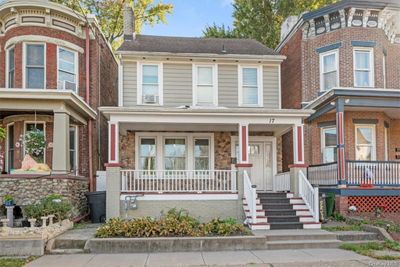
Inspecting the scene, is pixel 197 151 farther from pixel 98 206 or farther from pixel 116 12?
pixel 116 12

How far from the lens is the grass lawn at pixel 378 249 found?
8.03m

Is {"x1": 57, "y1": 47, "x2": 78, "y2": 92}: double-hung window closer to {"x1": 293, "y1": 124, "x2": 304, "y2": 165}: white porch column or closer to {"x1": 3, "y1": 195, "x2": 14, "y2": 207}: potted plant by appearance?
{"x1": 3, "y1": 195, "x2": 14, "y2": 207}: potted plant

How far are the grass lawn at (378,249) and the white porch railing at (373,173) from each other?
344cm

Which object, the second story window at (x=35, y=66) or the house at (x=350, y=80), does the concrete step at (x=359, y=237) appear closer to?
the house at (x=350, y=80)

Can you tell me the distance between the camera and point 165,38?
1670 cm

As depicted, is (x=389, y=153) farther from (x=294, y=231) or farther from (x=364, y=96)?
(x=294, y=231)

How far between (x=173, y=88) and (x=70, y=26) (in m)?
4.52

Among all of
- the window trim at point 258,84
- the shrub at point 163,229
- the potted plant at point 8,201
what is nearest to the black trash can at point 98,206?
the potted plant at point 8,201

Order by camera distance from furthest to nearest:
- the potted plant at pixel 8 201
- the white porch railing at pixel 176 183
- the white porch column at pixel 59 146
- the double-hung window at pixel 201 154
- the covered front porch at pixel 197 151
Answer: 1. the double-hung window at pixel 201 154
2. the white porch railing at pixel 176 183
3. the covered front porch at pixel 197 151
4. the white porch column at pixel 59 146
5. the potted plant at pixel 8 201

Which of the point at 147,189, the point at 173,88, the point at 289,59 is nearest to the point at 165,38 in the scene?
the point at 173,88

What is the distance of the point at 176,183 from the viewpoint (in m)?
12.1

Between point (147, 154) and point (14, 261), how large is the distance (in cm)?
683

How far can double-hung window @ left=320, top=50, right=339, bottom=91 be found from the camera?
14.7 m

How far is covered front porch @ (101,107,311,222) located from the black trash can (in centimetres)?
108
